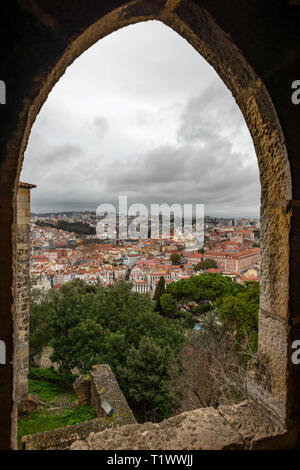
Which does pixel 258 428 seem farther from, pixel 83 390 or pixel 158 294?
pixel 158 294

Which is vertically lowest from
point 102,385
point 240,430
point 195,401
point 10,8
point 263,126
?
point 195,401

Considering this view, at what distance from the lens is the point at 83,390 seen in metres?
6.90

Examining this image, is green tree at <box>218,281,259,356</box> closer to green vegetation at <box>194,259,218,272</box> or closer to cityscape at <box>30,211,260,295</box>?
cityscape at <box>30,211,260,295</box>

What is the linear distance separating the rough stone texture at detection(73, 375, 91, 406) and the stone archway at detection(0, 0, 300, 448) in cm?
660

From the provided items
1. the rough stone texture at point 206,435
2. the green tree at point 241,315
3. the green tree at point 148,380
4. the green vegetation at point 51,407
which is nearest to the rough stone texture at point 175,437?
the rough stone texture at point 206,435

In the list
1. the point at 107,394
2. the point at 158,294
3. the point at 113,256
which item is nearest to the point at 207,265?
the point at 158,294

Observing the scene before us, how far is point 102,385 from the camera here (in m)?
6.25

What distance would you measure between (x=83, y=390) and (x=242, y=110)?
753 cm

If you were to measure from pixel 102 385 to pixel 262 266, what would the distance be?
6.15 meters

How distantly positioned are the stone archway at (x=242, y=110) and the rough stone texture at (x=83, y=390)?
6.60 metres

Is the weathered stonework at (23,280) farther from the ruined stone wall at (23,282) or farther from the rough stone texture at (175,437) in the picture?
the rough stone texture at (175,437)

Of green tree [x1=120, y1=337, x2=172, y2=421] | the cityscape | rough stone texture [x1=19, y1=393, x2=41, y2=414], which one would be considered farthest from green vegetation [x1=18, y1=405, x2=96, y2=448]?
the cityscape

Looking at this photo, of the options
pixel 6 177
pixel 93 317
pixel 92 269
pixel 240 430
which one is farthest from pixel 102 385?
pixel 92 269

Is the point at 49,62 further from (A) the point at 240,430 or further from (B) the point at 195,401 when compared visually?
(B) the point at 195,401
